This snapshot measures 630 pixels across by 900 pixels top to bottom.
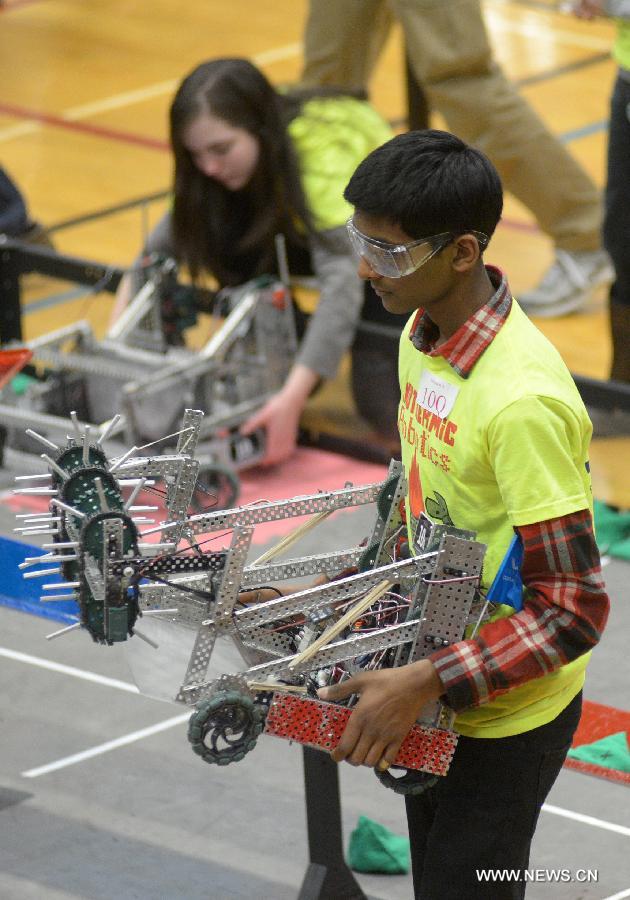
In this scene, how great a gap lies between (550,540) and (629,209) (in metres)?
3.34

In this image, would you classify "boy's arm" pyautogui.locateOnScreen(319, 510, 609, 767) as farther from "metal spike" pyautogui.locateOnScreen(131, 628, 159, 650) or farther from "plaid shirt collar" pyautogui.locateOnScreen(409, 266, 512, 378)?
"metal spike" pyautogui.locateOnScreen(131, 628, 159, 650)

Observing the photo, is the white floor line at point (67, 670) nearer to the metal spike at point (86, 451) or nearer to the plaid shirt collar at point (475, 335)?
the metal spike at point (86, 451)

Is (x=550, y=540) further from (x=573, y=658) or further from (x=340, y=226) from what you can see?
(x=340, y=226)

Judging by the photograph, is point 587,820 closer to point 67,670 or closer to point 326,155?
point 67,670

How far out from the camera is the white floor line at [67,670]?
4180 millimetres

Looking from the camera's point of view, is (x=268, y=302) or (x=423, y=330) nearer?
(x=423, y=330)

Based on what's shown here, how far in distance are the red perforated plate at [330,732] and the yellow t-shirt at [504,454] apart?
6cm

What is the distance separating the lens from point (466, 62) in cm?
624

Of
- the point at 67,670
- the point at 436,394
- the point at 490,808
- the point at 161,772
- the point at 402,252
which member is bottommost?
the point at 67,670

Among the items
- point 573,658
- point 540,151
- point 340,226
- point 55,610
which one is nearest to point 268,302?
point 340,226

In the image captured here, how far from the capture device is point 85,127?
8781 mm

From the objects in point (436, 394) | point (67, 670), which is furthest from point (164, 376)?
point (436, 394)

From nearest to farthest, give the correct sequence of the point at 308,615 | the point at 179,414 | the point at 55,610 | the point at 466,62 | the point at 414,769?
1. the point at 414,769
2. the point at 308,615
3. the point at 55,610
4. the point at 179,414
5. the point at 466,62

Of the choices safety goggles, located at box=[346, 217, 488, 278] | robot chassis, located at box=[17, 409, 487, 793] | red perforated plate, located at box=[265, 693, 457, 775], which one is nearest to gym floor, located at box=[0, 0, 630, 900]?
robot chassis, located at box=[17, 409, 487, 793]
